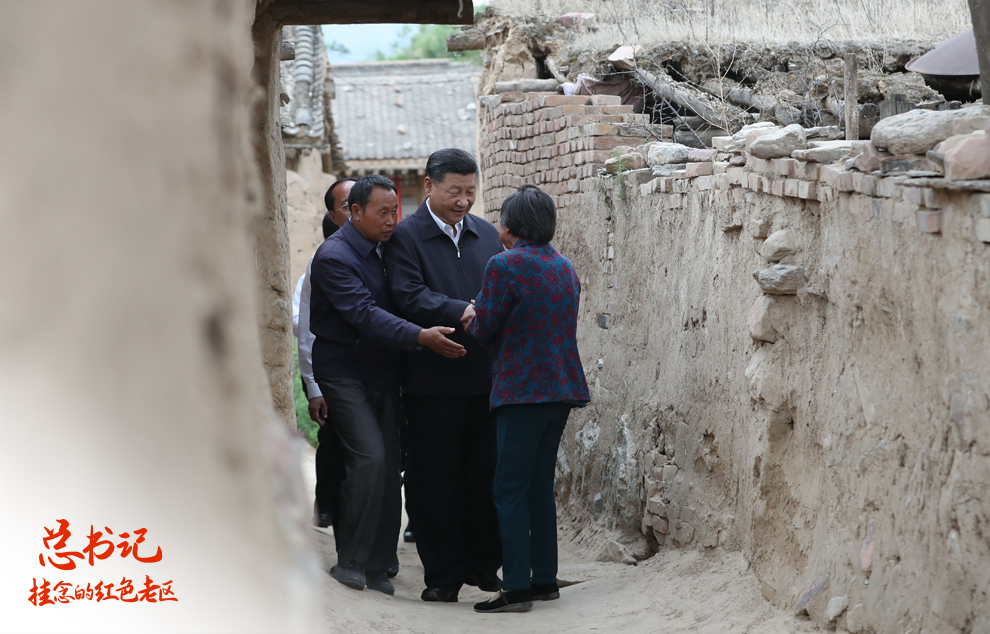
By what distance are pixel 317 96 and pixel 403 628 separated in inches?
459

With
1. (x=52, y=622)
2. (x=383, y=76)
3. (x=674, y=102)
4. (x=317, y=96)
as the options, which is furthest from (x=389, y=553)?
(x=383, y=76)

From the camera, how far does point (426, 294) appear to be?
3.77 meters

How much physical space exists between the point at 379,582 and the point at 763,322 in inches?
A: 75.6

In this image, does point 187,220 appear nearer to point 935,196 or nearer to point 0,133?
point 0,133

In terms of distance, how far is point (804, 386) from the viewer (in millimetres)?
3008

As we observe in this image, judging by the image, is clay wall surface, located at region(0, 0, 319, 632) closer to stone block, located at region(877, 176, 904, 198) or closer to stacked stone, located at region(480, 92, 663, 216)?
stone block, located at region(877, 176, 904, 198)

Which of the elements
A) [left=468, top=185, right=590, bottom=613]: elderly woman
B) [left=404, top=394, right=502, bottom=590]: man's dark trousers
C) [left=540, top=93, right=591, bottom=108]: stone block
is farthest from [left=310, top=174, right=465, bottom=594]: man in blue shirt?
[left=540, top=93, right=591, bottom=108]: stone block

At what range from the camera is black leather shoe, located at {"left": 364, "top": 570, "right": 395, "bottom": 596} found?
12.3 ft

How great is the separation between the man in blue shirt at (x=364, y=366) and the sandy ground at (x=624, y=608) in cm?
22

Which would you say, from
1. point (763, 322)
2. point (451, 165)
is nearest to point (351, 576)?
point (451, 165)

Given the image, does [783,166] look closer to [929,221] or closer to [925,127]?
[925,127]

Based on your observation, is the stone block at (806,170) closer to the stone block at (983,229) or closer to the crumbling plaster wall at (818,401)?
the crumbling plaster wall at (818,401)

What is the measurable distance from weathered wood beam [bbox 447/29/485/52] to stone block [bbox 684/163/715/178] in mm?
3810

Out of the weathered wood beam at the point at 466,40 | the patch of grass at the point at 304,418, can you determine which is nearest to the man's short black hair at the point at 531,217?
the weathered wood beam at the point at 466,40
